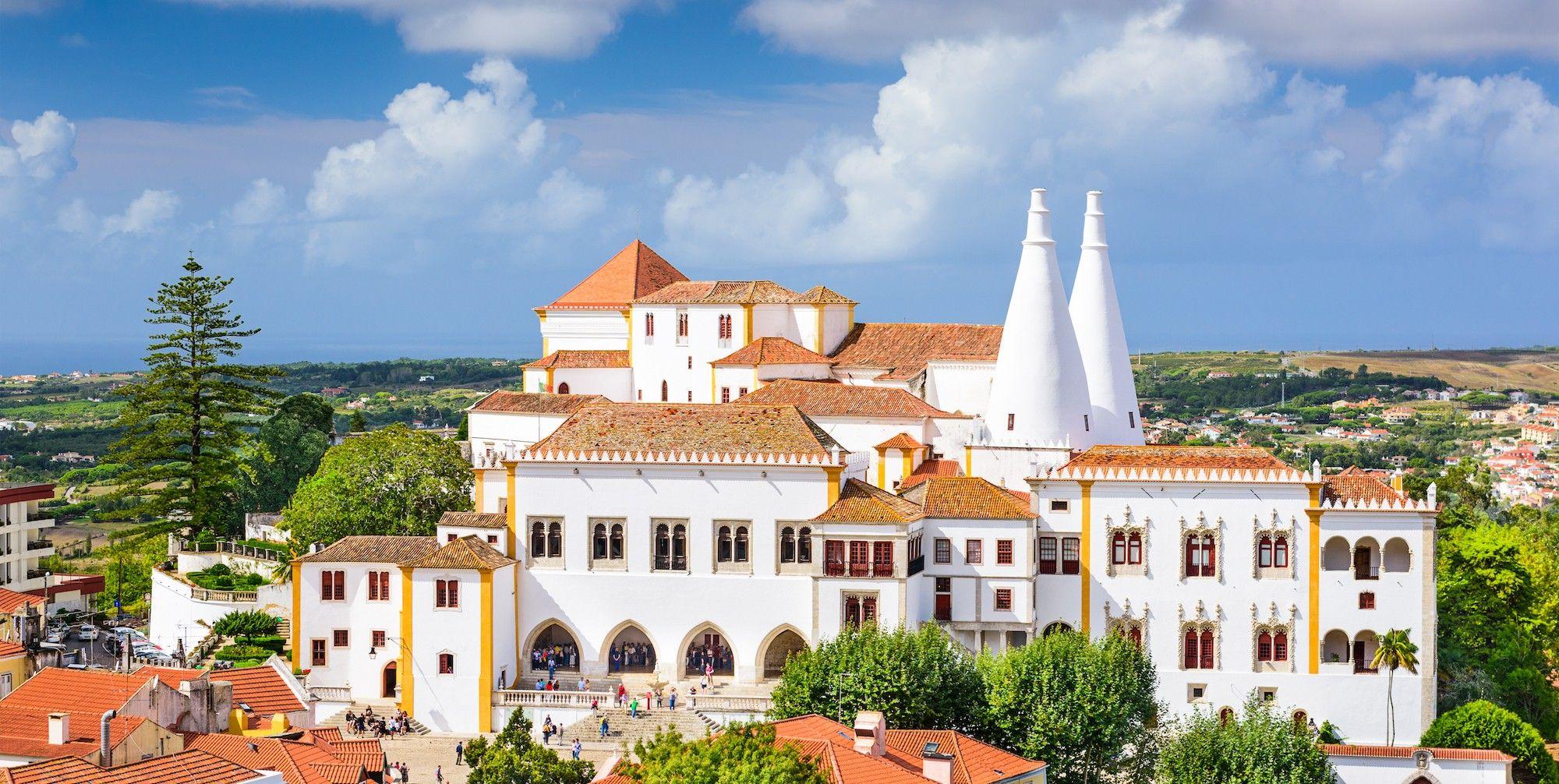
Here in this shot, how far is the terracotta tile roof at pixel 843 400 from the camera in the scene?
60.8 m

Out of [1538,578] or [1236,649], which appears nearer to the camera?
[1236,649]

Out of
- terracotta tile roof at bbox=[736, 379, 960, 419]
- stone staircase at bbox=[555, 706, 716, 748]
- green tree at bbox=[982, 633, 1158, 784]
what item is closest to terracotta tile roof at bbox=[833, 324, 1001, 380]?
terracotta tile roof at bbox=[736, 379, 960, 419]

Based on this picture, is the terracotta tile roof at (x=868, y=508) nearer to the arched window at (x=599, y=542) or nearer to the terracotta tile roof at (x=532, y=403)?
the arched window at (x=599, y=542)

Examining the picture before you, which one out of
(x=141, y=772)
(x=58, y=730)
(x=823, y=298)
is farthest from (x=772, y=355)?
(x=141, y=772)

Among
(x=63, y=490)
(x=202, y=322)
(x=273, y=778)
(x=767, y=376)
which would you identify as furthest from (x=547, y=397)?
(x=63, y=490)

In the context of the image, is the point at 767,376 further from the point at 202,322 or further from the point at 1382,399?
the point at 1382,399

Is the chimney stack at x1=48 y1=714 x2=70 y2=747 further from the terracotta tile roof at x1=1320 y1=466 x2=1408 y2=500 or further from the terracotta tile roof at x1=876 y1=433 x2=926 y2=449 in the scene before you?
the terracotta tile roof at x1=1320 y1=466 x2=1408 y2=500

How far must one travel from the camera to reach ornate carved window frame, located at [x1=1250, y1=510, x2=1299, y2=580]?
52.4 meters

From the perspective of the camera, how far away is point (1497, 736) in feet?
166

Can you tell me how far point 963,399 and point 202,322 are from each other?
27.0 metres

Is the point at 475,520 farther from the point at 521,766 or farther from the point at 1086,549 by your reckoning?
the point at 521,766

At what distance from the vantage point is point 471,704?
52.2 m

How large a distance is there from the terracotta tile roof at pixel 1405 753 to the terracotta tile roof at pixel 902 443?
51.8ft

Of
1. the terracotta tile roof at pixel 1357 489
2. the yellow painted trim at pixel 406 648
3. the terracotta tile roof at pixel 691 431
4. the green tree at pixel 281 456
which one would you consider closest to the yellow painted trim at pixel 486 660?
the yellow painted trim at pixel 406 648
